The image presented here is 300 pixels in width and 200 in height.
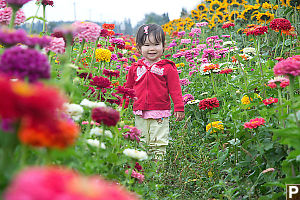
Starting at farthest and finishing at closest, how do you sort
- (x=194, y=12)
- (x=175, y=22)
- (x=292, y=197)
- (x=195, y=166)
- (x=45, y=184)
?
(x=175, y=22) < (x=194, y=12) < (x=195, y=166) < (x=292, y=197) < (x=45, y=184)

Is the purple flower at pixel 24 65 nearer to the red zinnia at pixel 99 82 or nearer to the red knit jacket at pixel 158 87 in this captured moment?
the red zinnia at pixel 99 82

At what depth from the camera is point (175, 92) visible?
3131mm

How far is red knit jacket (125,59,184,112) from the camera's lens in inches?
123

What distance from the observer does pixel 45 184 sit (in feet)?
1.43

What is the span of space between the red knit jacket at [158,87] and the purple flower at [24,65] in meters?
2.24

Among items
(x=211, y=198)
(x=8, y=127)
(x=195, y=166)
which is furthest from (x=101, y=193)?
(x=195, y=166)

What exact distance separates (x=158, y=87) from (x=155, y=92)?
60 millimetres

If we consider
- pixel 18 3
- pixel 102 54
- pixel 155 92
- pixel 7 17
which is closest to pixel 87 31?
pixel 7 17

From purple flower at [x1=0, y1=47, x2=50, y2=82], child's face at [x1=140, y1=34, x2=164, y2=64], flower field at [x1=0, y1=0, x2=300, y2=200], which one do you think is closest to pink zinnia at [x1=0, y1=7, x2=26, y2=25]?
flower field at [x1=0, y1=0, x2=300, y2=200]

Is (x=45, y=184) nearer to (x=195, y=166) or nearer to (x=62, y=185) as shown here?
(x=62, y=185)

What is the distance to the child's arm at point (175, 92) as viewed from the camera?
3.12 metres

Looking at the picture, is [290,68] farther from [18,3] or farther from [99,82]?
[18,3]

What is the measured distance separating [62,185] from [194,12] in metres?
9.21

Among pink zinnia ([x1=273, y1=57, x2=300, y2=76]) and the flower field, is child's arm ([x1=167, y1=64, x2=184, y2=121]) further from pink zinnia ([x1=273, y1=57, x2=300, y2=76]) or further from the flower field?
pink zinnia ([x1=273, y1=57, x2=300, y2=76])
